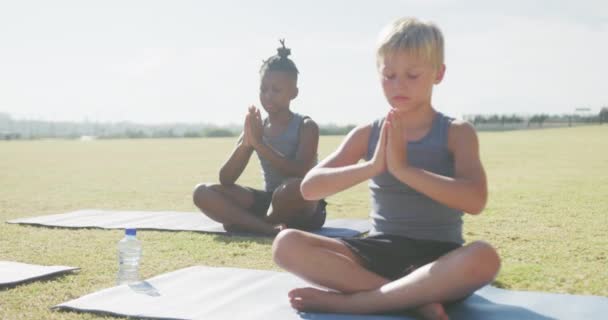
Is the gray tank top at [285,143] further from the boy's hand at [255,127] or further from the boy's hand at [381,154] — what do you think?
the boy's hand at [381,154]

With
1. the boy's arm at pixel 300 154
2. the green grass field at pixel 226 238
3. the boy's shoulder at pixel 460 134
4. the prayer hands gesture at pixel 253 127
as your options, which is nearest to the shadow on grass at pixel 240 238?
the green grass field at pixel 226 238

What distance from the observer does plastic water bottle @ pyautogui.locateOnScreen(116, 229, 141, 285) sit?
4.42 metres

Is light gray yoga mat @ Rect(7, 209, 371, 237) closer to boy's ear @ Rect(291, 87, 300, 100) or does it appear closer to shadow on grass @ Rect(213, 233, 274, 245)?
shadow on grass @ Rect(213, 233, 274, 245)

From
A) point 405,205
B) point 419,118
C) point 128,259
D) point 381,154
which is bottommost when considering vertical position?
point 128,259

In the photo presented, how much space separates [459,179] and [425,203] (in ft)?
0.96

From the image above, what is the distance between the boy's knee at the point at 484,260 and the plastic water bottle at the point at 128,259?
7.05 ft

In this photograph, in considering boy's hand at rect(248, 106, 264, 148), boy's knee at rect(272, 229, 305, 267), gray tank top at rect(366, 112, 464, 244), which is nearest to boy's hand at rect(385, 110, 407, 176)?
gray tank top at rect(366, 112, 464, 244)

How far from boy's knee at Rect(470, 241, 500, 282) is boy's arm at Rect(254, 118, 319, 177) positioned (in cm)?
297

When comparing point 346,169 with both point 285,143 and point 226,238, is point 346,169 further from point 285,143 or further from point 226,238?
point 285,143

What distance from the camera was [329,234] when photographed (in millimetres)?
6137

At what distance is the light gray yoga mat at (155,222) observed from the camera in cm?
653

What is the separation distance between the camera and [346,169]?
346cm

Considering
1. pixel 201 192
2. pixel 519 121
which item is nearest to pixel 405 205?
pixel 201 192

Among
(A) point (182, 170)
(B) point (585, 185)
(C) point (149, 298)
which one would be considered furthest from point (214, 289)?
(A) point (182, 170)
